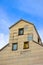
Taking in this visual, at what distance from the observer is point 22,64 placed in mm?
28516

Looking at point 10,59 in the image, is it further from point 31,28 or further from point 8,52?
point 31,28

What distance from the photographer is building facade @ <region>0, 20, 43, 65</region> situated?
28.3m

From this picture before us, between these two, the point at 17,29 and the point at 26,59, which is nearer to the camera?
the point at 26,59

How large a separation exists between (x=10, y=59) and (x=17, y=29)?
4.74m

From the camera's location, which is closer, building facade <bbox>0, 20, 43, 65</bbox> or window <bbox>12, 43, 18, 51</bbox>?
building facade <bbox>0, 20, 43, 65</bbox>

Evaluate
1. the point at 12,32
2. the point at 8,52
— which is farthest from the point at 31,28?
the point at 8,52

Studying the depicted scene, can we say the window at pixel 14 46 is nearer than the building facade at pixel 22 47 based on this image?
No

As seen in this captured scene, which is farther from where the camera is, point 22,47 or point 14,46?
point 14,46

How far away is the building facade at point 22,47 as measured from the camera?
28.3 meters

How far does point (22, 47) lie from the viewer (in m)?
29.4

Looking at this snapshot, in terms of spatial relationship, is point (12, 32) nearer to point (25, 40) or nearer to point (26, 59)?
point (25, 40)

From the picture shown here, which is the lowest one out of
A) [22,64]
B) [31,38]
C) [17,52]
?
[22,64]

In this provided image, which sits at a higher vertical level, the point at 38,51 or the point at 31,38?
the point at 31,38

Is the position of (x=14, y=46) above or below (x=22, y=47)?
above
